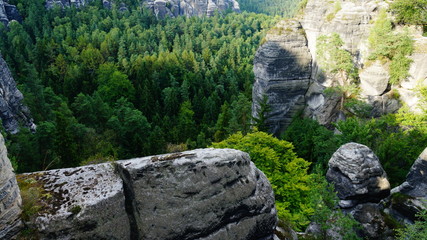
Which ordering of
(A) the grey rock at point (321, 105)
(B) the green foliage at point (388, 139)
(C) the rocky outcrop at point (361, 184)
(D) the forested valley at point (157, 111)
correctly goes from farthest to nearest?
(A) the grey rock at point (321, 105) < (B) the green foliage at point (388, 139) < (D) the forested valley at point (157, 111) < (C) the rocky outcrop at point (361, 184)

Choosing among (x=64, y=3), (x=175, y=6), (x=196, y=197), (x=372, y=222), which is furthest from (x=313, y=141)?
(x=175, y=6)

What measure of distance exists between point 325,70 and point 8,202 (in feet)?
108

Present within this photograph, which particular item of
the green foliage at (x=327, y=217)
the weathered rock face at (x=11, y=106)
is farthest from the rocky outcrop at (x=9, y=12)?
the green foliage at (x=327, y=217)

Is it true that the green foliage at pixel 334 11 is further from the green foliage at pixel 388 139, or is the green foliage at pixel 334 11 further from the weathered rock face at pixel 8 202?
the weathered rock face at pixel 8 202

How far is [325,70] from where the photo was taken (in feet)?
110

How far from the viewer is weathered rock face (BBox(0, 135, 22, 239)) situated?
7246 millimetres

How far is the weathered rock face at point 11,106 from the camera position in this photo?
40344 mm

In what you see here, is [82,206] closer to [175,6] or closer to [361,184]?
[361,184]

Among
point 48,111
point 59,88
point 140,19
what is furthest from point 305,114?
point 140,19

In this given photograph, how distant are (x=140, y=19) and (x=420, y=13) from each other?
11274cm

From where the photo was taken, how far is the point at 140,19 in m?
123

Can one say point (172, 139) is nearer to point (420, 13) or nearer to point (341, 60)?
point (341, 60)

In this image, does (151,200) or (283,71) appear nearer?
(151,200)

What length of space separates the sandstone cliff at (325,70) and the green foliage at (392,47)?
0.57 meters
